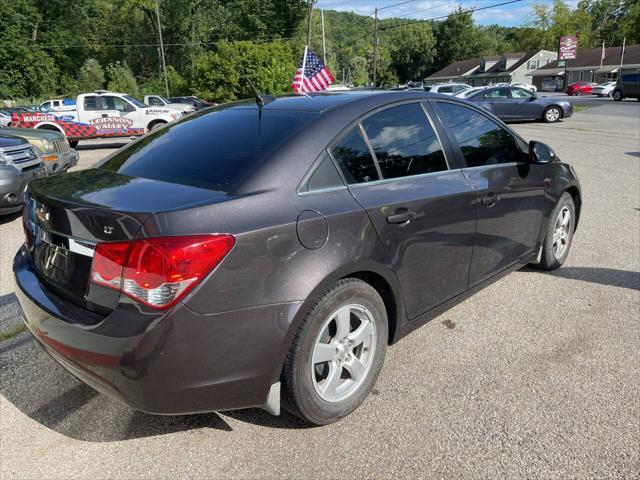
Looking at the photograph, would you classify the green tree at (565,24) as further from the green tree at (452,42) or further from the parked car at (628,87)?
the parked car at (628,87)

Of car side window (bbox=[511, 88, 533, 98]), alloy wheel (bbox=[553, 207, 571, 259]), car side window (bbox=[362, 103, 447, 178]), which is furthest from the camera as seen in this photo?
car side window (bbox=[511, 88, 533, 98])

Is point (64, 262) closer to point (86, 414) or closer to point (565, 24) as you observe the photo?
point (86, 414)

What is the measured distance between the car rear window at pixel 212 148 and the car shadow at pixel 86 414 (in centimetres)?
111

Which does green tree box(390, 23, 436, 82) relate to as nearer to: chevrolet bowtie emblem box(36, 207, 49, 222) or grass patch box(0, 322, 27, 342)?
grass patch box(0, 322, 27, 342)

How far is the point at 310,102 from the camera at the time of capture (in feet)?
9.87

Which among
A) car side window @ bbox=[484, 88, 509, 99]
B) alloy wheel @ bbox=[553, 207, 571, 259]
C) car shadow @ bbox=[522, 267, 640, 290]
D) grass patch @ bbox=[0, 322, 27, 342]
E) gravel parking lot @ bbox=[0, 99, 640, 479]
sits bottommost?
car shadow @ bbox=[522, 267, 640, 290]

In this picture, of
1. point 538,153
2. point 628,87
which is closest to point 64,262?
point 538,153

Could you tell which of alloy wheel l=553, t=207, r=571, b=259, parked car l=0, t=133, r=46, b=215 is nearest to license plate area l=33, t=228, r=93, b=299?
alloy wheel l=553, t=207, r=571, b=259

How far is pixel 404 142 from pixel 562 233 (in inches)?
92.6

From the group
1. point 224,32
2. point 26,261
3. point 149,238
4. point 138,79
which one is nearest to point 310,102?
point 149,238

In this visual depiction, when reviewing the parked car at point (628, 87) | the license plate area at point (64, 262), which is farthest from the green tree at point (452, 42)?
the license plate area at point (64, 262)

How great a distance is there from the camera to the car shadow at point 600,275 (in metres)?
4.34

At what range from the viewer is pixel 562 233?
15.0 feet

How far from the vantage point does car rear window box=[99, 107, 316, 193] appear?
2.45 m
